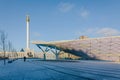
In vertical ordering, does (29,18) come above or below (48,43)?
above

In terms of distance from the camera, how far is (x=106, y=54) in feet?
254

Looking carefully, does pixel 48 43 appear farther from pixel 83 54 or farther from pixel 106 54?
pixel 106 54

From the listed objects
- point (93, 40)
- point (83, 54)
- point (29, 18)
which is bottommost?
point (83, 54)

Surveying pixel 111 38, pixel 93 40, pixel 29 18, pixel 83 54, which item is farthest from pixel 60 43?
pixel 29 18

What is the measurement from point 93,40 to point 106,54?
22.6 ft

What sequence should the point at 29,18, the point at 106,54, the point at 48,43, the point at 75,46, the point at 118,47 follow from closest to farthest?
the point at 118,47 → the point at 106,54 → the point at 75,46 → the point at 48,43 → the point at 29,18

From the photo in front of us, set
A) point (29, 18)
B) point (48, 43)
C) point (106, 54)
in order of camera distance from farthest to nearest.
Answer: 1. point (29, 18)
2. point (48, 43)
3. point (106, 54)

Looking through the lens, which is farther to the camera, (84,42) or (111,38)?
(84,42)

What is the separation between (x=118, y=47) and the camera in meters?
72.2

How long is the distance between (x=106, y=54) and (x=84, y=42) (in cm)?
968

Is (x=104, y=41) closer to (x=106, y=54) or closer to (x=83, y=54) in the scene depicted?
(x=106, y=54)

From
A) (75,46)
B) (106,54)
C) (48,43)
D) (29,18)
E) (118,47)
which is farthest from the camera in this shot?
(29,18)

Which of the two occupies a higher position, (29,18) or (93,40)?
(29,18)

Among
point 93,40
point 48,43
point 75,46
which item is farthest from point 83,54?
point 48,43
